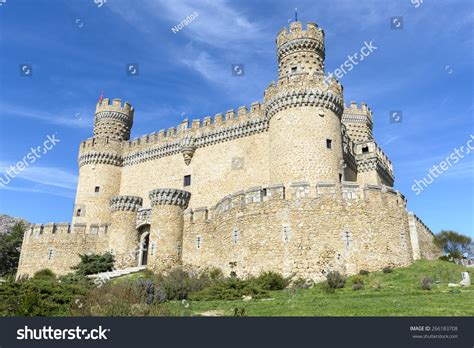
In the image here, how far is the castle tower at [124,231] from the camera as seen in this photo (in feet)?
91.9

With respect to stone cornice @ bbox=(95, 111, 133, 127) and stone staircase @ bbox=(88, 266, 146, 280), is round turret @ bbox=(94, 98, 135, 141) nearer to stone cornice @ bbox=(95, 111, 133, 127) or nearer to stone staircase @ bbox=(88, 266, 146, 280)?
stone cornice @ bbox=(95, 111, 133, 127)

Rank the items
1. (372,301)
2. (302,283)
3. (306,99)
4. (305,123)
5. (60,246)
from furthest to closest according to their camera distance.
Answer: (60,246) → (306,99) → (305,123) → (302,283) → (372,301)

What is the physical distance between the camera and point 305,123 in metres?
24.5

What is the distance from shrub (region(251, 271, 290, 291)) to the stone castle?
3.59ft

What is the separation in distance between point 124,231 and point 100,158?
10.0m

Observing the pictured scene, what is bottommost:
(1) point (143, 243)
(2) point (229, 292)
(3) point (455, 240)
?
(2) point (229, 292)

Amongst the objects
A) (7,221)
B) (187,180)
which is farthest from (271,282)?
(7,221)

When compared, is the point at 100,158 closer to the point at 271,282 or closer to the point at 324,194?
the point at 324,194
